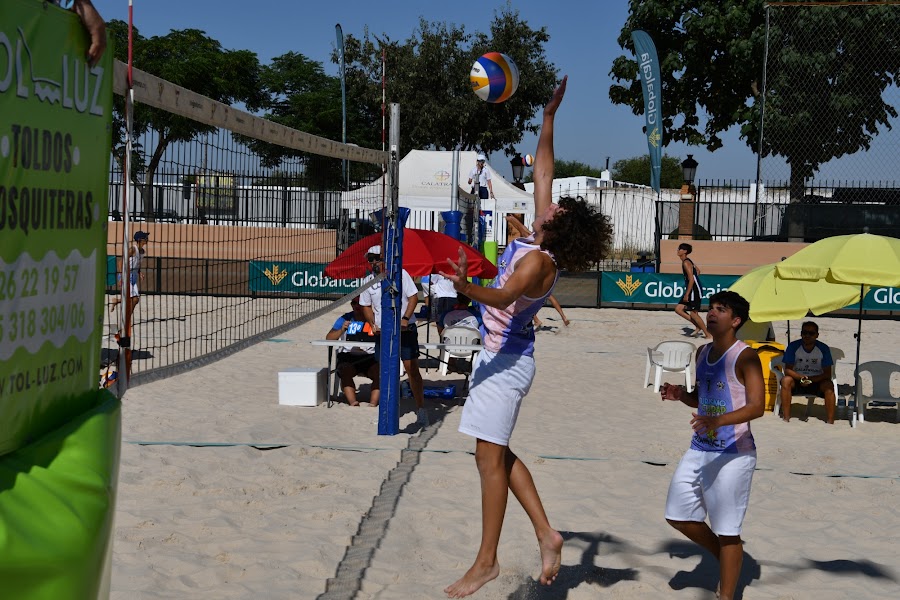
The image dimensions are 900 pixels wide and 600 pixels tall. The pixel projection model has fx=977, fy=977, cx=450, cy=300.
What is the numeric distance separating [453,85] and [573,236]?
110ft

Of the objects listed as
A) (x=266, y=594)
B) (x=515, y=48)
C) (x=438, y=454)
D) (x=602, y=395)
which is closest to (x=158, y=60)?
(x=515, y=48)

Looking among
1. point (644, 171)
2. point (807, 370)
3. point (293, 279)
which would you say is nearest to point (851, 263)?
point (807, 370)

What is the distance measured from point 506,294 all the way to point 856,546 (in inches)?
102

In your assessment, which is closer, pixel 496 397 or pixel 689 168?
pixel 496 397

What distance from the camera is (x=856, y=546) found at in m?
4.79

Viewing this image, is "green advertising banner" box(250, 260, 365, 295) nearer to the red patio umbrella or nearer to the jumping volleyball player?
the red patio umbrella

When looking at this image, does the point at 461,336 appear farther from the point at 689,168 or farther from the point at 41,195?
the point at 689,168

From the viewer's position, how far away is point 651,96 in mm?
22516

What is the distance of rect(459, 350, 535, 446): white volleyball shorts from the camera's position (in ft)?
11.8

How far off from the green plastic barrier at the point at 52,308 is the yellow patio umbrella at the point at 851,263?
243 inches

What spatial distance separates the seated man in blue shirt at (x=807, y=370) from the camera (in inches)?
319

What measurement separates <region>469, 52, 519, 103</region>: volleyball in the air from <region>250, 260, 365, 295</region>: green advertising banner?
7221 millimetres

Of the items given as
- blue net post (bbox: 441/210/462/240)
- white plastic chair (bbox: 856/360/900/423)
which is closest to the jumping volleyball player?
white plastic chair (bbox: 856/360/900/423)

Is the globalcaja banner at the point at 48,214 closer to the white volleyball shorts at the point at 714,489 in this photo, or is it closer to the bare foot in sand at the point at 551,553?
the bare foot in sand at the point at 551,553
